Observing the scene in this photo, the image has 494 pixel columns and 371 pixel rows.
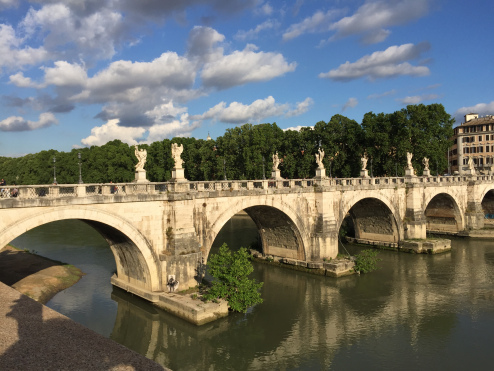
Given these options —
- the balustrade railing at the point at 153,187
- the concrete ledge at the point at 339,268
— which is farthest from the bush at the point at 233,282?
the concrete ledge at the point at 339,268

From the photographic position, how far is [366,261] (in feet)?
101

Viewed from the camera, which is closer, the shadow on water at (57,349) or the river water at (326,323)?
the shadow on water at (57,349)

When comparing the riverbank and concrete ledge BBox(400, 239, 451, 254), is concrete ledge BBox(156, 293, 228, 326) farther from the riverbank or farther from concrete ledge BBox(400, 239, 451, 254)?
concrete ledge BBox(400, 239, 451, 254)

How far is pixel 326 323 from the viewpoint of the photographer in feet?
72.9

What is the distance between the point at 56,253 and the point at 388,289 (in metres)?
29.6

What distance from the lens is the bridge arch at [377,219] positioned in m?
38.7

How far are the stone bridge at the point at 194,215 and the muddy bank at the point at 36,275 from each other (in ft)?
14.4

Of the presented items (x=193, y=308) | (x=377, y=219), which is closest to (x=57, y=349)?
(x=193, y=308)

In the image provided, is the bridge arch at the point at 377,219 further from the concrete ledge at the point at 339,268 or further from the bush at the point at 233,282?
the bush at the point at 233,282

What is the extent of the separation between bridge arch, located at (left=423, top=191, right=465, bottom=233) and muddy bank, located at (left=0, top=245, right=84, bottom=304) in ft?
123


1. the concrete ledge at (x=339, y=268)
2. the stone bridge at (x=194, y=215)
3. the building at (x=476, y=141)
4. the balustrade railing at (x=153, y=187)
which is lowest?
the concrete ledge at (x=339, y=268)

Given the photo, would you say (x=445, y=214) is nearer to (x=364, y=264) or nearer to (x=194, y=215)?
(x=364, y=264)

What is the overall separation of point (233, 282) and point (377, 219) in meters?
23.5

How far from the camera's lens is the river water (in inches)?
712
